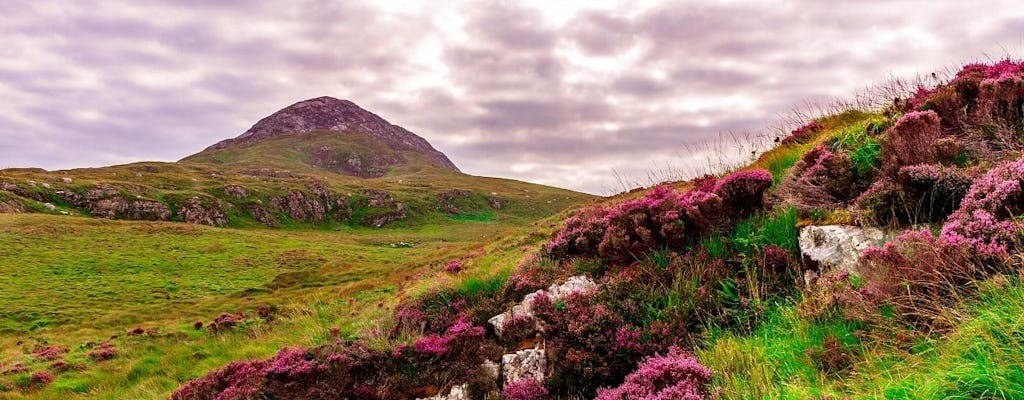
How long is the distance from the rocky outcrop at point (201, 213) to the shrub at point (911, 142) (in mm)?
96618

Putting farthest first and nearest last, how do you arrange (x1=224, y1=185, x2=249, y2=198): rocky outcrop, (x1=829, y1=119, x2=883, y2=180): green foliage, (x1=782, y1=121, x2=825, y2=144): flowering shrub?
(x1=224, y1=185, x2=249, y2=198): rocky outcrop
(x1=782, y1=121, x2=825, y2=144): flowering shrub
(x1=829, y1=119, x2=883, y2=180): green foliage

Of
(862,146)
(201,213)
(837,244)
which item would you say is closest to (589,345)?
(837,244)

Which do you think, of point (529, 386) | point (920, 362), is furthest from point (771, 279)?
point (529, 386)

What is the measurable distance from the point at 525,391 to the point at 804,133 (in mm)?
11386

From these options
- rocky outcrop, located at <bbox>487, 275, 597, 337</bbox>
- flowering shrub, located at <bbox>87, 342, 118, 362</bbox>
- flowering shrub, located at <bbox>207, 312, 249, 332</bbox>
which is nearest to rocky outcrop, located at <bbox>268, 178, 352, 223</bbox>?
flowering shrub, located at <bbox>207, 312, 249, 332</bbox>

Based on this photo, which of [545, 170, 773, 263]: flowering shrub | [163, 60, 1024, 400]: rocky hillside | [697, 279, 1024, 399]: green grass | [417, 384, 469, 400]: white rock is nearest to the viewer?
[697, 279, 1024, 399]: green grass

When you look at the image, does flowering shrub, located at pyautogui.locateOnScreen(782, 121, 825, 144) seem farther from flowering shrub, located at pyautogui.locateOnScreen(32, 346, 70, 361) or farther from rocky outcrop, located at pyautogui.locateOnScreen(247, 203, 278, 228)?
rocky outcrop, located at pyautogui.locateOnScreen(247, 203, 278, 228)

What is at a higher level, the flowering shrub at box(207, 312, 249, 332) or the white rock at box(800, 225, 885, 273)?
the white rock at box(800, 225, 885, 273)

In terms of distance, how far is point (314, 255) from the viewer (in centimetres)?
5466

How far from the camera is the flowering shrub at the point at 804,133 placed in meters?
13.0

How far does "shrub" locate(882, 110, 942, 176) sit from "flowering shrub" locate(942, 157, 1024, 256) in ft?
5.26

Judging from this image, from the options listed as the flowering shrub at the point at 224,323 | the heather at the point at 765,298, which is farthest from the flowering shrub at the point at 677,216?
the flowering shrub at the point at 224,323

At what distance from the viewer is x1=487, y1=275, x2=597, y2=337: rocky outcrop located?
8250 mm

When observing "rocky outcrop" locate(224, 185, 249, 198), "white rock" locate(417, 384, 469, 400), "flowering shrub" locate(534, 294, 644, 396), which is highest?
"rocky outcrop" locate(224, 185, 249, 198)
